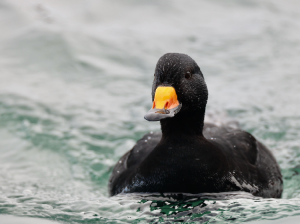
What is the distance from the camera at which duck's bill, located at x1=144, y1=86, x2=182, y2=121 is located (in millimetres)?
3104

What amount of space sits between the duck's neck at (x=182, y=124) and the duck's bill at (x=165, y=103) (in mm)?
206

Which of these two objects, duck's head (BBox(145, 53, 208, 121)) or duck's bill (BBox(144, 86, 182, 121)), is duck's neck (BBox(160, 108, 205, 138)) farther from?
duck's bill (BBox(144, 86, 182, 121))

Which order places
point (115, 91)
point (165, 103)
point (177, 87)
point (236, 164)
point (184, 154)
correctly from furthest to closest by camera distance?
point (115, 91)
point (236, 164)
point (184, 154)
point (177, 87)
point (165, 103)

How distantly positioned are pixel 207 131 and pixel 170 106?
52.8 inches

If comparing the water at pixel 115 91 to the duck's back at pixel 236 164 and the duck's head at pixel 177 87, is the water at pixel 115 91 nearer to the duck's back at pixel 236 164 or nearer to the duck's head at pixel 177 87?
the duck's back at pixel 236 164

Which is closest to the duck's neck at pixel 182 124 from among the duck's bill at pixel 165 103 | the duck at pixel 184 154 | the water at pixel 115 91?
the duck at pixel 184 154

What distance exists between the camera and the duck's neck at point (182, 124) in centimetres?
352

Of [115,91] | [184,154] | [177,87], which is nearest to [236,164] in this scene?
[184,154]

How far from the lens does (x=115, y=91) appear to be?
23.7 ft

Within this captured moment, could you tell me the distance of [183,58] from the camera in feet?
11.3

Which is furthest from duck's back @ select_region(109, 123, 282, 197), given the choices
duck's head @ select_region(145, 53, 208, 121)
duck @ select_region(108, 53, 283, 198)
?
duck's head @ select_region(145, 53, 208, 121)

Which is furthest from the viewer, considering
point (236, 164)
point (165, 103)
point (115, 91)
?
point (115, 91)

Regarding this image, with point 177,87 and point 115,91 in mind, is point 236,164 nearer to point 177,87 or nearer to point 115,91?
point 177,87

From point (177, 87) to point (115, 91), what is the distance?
3.99 m
